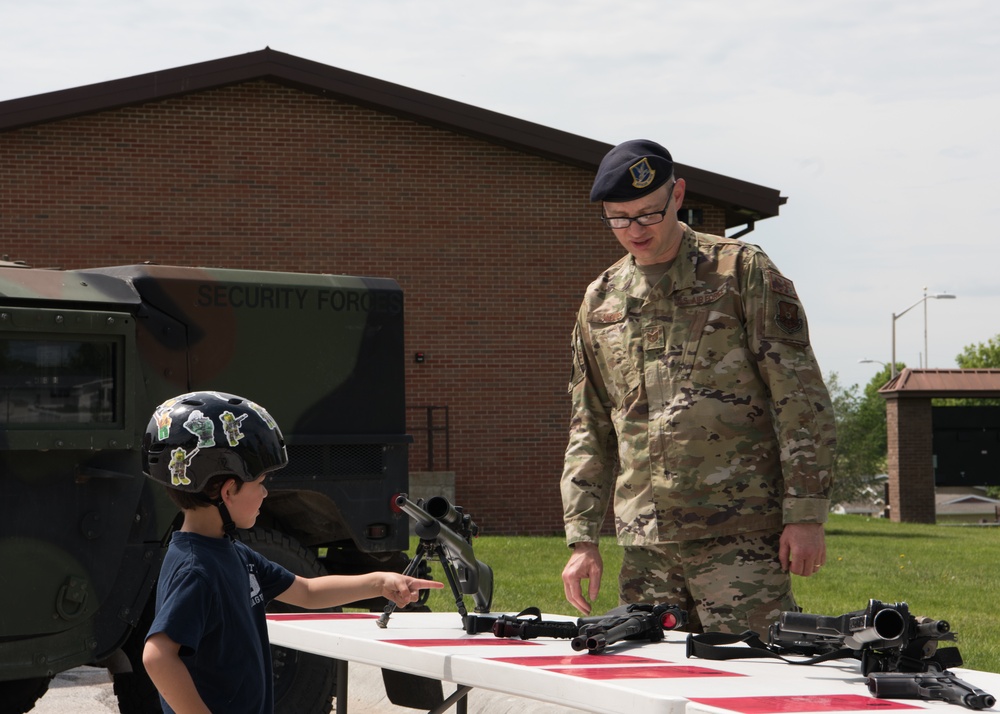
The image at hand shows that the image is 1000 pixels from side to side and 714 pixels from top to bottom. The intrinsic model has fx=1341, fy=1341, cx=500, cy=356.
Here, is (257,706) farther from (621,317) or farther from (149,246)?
(149,246)

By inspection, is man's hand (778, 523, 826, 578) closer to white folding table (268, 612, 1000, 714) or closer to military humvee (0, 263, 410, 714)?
white folding table (268, 612, 1000, 714)

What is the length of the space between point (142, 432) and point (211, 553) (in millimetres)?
3103

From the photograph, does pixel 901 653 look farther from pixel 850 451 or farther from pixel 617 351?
pixel 850 451

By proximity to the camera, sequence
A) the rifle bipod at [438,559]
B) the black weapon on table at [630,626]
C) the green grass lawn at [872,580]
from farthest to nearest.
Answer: the green grass lawn at [872,580]
the rifle bipod at [438,559]
the black weapon on table at [630,626]

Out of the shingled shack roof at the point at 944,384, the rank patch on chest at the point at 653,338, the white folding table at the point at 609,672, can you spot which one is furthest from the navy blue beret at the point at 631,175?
the shingled shack roof at the point at 944,384

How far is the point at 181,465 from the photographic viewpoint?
2.71m

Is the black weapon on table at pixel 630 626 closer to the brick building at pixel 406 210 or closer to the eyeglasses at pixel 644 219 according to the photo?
the eyeglasses at pixel 644 219

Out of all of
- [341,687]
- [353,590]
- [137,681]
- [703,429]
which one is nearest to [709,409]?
[703,429]

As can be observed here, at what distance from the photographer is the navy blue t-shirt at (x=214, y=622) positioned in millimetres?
2652

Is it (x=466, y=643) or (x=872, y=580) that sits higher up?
(x=466, y=643)

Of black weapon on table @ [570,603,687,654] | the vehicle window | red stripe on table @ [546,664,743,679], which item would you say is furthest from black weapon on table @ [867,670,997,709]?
the vehicle window

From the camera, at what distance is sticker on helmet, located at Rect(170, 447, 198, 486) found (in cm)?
271

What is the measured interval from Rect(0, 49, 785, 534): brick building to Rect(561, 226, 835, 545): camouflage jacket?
600 inches

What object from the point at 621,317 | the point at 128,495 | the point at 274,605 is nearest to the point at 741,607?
the point at 621,317
